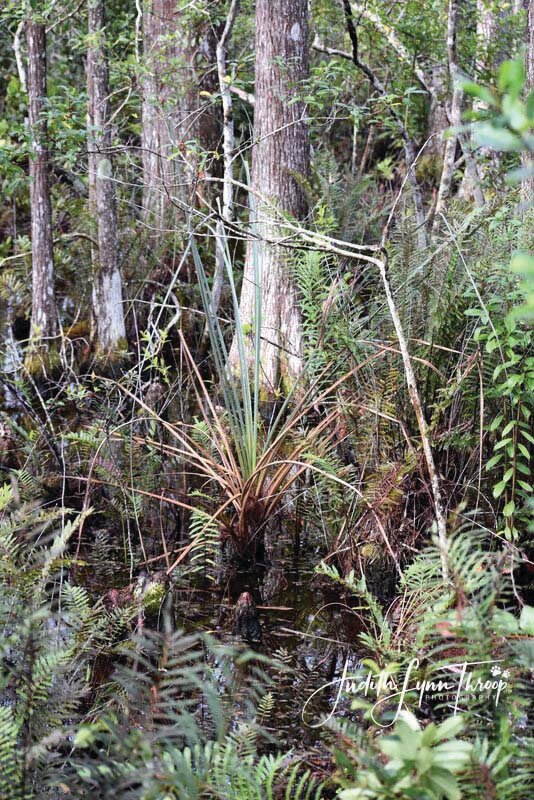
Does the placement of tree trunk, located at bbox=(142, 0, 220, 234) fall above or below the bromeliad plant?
above

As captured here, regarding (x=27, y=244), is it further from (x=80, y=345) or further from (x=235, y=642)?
(x=235, y=642)

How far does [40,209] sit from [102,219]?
456 mm

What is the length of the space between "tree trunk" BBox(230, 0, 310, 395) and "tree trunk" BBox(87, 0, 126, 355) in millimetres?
1097

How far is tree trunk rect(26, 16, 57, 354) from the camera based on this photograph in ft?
17.6

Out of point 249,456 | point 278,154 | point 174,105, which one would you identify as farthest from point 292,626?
point 174,105

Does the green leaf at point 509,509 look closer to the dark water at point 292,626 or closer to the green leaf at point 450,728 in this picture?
the dark water at point 292,626

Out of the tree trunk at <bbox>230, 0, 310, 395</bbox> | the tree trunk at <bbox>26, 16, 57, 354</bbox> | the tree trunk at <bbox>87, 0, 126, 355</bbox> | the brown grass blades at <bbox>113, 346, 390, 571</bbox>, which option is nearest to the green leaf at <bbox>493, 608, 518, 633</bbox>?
the brown grass blades at <bbox>113, 346, 390, 571</bbox>

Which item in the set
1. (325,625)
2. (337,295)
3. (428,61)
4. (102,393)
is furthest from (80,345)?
(428,61)

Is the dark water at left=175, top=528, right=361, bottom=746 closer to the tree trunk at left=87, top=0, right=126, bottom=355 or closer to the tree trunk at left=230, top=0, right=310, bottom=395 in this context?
the tree trunk at left=230, top=0, right=310, bottom=395

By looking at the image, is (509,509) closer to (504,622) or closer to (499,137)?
(504,622)

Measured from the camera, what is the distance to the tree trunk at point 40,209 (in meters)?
5.37

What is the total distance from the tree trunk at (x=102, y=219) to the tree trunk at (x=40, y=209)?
0.35m

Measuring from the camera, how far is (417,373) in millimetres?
3369
